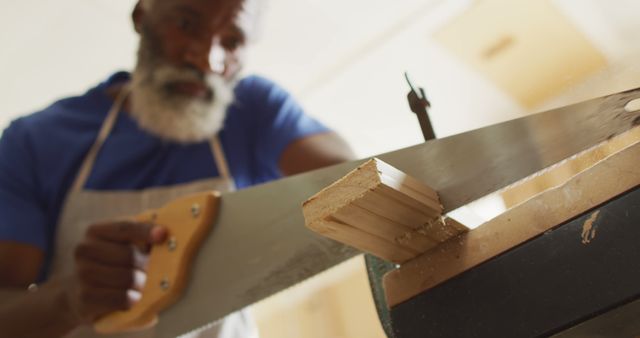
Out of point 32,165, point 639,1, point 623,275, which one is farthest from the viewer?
point 32,165

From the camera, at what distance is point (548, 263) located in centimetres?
40

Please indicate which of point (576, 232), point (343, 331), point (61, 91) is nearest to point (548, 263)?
point (576, 232)

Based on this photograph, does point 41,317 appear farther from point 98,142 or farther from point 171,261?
point 98,142

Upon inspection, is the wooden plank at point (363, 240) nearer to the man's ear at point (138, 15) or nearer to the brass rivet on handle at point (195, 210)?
the brass rivet on handle at point (195, 210)

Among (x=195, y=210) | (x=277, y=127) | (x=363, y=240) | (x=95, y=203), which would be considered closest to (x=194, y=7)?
(x=277, y=127)

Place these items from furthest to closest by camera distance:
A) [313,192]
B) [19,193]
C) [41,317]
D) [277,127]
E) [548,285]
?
[277,127]
[19,193]
[41,317]
[313,192]
[548,285]

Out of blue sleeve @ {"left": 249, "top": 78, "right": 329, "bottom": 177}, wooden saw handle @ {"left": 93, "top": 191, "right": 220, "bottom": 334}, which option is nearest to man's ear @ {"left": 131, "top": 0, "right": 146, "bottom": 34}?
blue sleeve @ {"left": 249, "top": 78, "right": 329, "bottom": 177}

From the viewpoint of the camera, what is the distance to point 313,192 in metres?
0.59

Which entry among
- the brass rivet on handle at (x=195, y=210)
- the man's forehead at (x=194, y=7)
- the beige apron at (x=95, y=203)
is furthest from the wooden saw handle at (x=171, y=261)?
the man's forehead at (x=194, y=7)

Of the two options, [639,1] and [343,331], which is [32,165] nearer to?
[343,331]

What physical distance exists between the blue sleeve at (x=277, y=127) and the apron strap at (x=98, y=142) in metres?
0.25

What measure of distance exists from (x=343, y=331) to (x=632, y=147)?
1.34 feet

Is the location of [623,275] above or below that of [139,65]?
below

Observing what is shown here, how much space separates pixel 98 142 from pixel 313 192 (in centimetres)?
53
